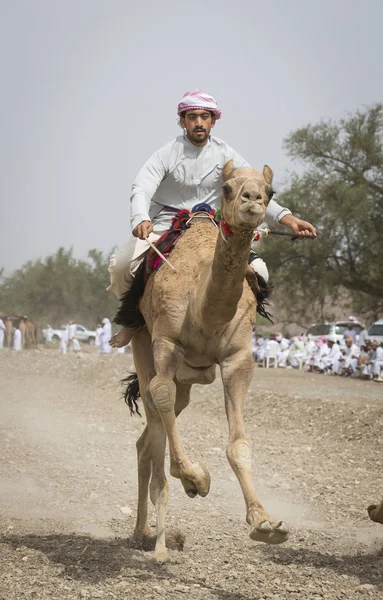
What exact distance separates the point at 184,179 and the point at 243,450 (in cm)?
232

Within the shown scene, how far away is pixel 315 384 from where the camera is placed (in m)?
21.8

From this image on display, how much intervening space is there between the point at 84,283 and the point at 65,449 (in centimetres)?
6080

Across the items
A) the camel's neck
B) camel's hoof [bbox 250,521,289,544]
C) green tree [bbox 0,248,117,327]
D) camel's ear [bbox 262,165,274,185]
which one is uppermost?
green tree [bbox 0,248,117,327]

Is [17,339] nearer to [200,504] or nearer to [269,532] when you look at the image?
[200,504]

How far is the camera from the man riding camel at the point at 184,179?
21.8 feet

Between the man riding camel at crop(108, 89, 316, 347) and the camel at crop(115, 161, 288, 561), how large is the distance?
345 millimetres

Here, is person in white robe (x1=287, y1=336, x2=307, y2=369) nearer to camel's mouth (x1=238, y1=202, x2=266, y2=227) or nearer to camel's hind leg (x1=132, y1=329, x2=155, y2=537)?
camel's hind leg (x1=132, y1=329, x2=155, y2=537)

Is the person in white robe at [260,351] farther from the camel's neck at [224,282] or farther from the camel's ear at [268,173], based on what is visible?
the camel's ear at [268,173]

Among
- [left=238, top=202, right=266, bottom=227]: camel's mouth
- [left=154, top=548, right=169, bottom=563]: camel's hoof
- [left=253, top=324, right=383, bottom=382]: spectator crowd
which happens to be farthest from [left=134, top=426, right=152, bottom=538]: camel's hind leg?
[left=253, top=324, right=383, bottom=382]: spectator crowd

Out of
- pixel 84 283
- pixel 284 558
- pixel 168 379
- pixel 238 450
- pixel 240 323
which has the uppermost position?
pixel 84 283

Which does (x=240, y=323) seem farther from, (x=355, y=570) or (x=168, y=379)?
(x=355, y=570)

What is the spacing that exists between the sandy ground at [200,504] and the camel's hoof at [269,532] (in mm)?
556

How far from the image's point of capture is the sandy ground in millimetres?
5566

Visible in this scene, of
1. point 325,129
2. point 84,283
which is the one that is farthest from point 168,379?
point 84,283
